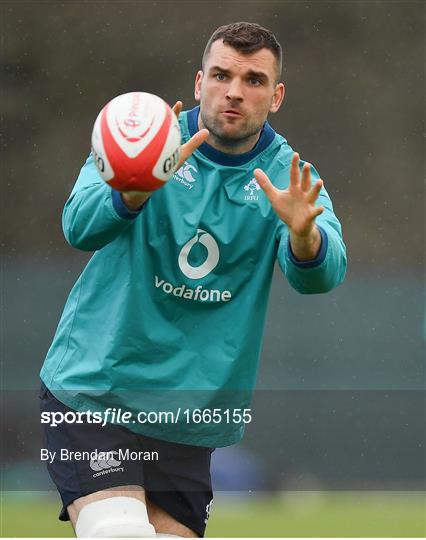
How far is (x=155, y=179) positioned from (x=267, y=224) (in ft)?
1.75

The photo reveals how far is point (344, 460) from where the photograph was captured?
26.8 ft

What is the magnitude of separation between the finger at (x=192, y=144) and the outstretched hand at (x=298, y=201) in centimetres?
26

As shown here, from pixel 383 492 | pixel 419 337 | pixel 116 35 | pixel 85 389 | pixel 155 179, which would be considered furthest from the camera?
pixel 116 35

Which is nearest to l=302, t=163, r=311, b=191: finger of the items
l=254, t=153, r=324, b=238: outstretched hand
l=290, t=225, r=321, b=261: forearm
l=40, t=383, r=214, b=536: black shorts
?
l=254, t=153, r=324, b=238: outstretched hand

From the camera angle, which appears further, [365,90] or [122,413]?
[365,90]

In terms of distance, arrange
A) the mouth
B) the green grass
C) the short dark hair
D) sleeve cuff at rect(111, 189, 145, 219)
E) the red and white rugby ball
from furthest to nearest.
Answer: the green grass < the short dark hair < the mouth < sleeve cuff at rect(111, 189, 145, 219) < the red and white rugby ball

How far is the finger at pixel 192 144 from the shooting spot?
3.07m

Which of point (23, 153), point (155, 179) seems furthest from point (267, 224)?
point (23, 153)

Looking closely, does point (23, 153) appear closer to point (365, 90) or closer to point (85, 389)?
point (365, 90)

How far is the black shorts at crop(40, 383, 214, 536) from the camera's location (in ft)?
10.5

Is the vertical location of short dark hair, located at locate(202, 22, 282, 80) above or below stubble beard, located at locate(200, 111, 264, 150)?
above

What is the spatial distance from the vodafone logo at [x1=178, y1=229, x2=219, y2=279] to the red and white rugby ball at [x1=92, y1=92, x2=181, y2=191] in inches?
14.8

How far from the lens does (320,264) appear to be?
303 centimetres

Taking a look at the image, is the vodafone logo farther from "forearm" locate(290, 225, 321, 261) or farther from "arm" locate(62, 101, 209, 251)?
"forearm" locate(290, 225, 321, 261)
